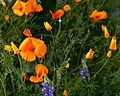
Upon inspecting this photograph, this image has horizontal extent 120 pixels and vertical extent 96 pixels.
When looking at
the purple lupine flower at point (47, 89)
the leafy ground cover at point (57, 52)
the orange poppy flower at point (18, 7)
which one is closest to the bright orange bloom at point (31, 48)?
the leafy ground cover at point (57, 52)

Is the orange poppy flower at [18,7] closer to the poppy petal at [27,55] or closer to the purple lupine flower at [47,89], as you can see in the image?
the poppy petal at [27,55]

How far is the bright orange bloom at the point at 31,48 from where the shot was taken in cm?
170

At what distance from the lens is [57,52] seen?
2.04m

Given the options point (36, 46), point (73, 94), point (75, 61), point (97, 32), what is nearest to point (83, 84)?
point (73, 94)

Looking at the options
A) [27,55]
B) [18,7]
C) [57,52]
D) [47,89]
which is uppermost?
[18,7]

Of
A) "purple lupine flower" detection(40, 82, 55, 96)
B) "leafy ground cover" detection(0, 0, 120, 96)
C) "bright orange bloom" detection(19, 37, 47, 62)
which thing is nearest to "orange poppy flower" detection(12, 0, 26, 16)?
"leafy ground cover" detection(0, 0, 120, 96)

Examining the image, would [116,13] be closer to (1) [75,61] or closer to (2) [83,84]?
(1) [75,61]

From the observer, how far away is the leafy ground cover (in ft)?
5.72

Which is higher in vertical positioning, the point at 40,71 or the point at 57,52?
the point at 57,52

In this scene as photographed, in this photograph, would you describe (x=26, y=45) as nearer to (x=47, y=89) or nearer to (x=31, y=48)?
(x=31, y=48)

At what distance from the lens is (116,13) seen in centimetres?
263

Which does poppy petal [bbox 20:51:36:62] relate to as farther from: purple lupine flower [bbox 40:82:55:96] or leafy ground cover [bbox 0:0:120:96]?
purple lupine flower [bbox 40:82:55:96]

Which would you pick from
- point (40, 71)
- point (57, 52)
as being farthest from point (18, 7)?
point (40, 71)

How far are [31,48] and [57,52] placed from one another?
336mm
